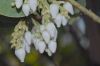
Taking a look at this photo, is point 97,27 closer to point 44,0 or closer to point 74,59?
point 74,59

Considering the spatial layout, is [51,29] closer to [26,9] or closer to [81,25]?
[26,9]

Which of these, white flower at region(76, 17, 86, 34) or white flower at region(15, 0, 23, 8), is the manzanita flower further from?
white flower at region(76, 17, 86, 34)

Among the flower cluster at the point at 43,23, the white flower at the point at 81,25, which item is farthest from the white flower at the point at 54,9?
the white flower at the point at 81,25

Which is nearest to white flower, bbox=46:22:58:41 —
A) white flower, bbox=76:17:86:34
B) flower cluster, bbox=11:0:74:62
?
flower cluster, bbox=11:0:74:62

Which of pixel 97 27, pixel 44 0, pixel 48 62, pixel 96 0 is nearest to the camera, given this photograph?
pixel 44 0

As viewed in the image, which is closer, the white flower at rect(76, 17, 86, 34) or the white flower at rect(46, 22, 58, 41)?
the white flower at rect(46, 22, 58, 41)

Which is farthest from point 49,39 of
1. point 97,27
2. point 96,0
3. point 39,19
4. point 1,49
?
point 1,49

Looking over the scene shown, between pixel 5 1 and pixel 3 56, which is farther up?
pixel 5 1
